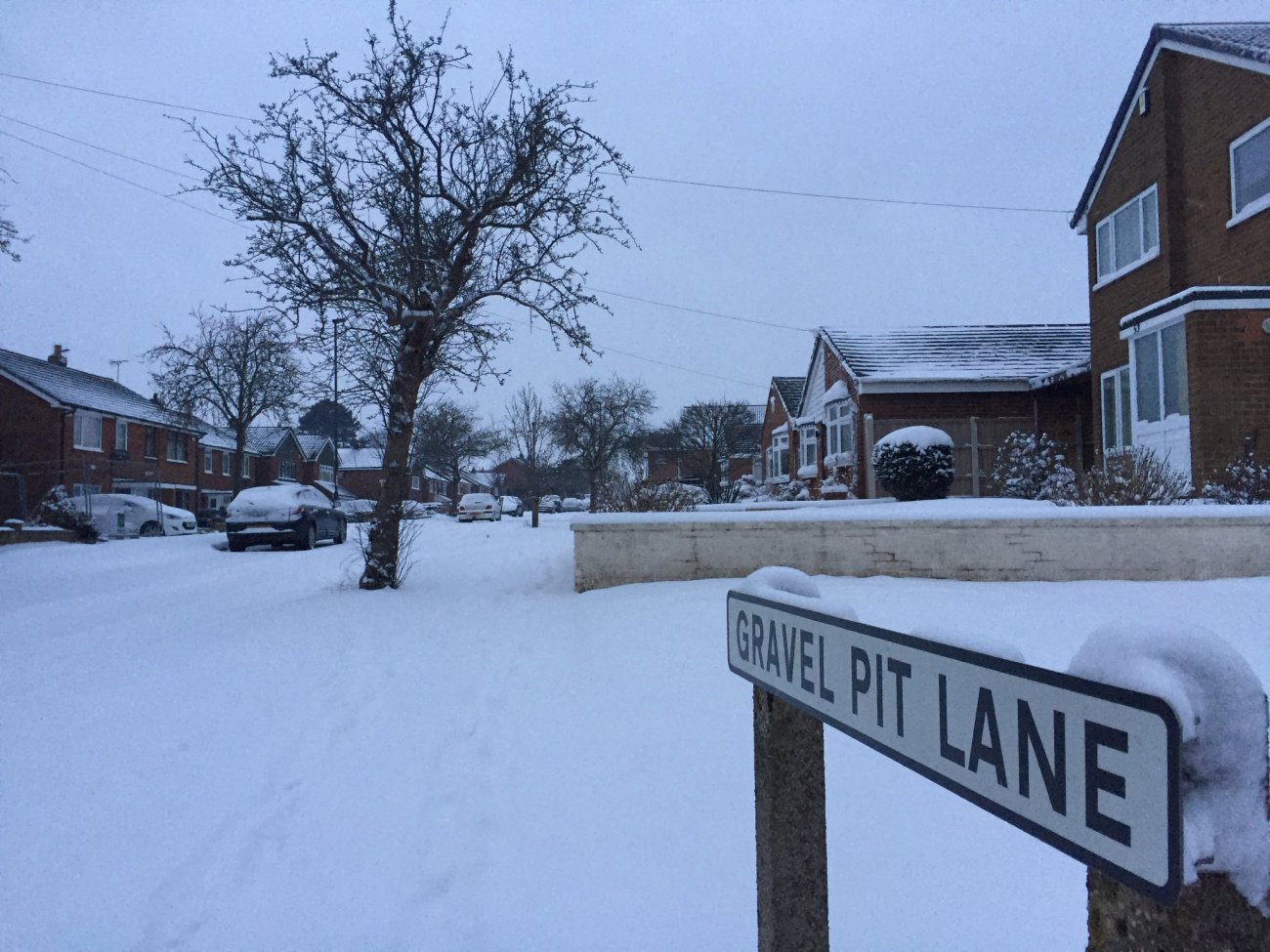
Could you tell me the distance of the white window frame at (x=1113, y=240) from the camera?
14.7 metres

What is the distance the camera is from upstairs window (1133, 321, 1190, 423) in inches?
468

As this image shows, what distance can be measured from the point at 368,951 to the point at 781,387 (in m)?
30.9

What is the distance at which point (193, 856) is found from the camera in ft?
11.9

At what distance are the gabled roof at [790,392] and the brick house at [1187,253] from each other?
13.9 meters

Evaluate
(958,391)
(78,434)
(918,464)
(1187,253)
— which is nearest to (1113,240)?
(1187,253)

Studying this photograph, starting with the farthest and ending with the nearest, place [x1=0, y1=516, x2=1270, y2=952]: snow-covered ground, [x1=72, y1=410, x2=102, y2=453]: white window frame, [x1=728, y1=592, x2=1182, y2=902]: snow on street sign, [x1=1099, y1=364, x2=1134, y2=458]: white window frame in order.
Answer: [x1=72, y1=410, x2=102, y2=453]: white window frame, [x1=1099, y1=364, x2=1134, y2=458]: white window frame, [x1=0, y1=516, x2=1270, y2=952]: snow-covered ground, [x1=728, y1=592, x2=1182, y2=902]: snow on street sign

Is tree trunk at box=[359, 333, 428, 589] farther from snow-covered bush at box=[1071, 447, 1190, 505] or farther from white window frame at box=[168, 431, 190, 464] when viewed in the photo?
white window frame at box=[168, 431, 190, 464]

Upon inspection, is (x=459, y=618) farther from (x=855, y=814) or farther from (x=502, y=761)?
(x=855, y=814)

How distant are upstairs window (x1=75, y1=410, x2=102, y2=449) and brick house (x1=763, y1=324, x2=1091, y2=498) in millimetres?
30042

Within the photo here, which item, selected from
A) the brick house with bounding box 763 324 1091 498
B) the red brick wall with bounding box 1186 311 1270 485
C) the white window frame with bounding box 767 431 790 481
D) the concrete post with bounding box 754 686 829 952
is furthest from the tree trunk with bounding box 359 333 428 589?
the white window frame with bounding box 767 431 790 481

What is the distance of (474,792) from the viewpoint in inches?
168

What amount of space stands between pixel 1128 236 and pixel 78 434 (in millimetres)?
37271

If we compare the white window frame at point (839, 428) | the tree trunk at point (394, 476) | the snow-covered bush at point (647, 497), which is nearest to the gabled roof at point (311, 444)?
the white window frame at point (839, 428)

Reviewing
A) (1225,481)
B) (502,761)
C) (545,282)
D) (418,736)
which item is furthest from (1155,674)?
(1225,481)
